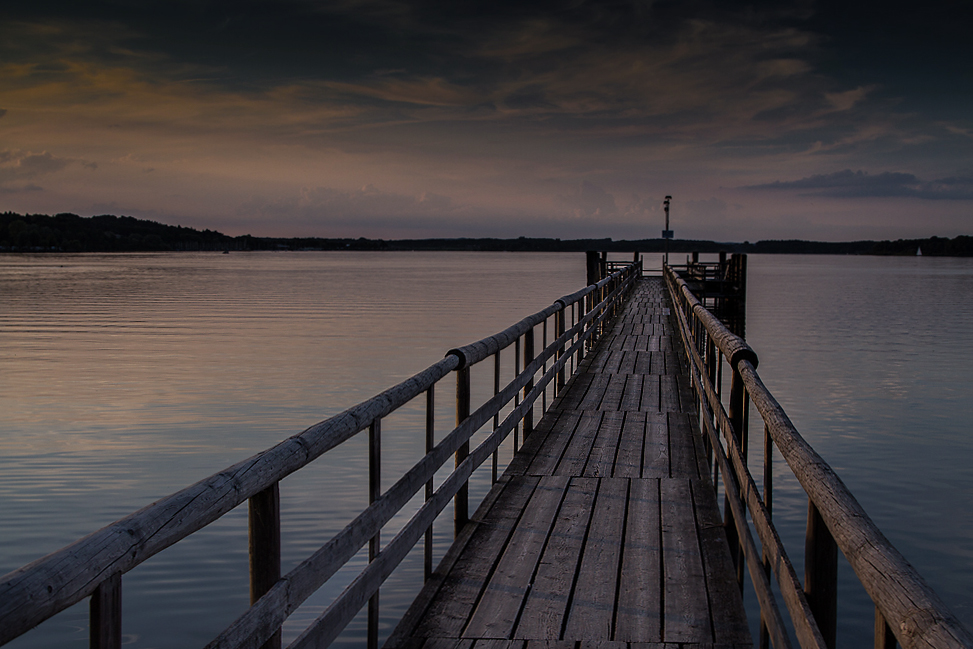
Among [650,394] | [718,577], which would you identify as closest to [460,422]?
[718,577]

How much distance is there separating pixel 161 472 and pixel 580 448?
21.5 ft

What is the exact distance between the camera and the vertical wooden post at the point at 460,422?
466cm

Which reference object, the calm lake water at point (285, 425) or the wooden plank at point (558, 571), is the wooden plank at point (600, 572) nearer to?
the wooden plank at point (558, 571)

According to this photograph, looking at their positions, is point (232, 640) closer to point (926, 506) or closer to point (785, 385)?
point (926, 506)

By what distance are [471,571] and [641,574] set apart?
93 centimetres

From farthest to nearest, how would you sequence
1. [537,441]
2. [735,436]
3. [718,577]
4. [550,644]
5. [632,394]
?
[632,394], [537,441], [735,436], [718,577], [550,644]

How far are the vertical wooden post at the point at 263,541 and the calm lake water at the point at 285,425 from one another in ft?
13.5

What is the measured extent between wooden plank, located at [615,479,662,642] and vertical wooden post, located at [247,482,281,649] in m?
1.83

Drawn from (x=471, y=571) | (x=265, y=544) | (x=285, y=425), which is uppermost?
(x=265, y=544)

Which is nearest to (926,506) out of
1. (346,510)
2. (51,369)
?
(346,510)

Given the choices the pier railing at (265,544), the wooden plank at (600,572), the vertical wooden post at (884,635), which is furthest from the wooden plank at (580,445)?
the vertical wooden post at (884,635)

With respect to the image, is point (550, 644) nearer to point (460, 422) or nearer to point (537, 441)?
point (460, 422)

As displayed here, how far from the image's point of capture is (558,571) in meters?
4.13

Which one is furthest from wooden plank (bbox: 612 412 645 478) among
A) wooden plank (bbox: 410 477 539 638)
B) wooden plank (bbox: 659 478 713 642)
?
wooden plank (bbox: 410 477 539 638)
